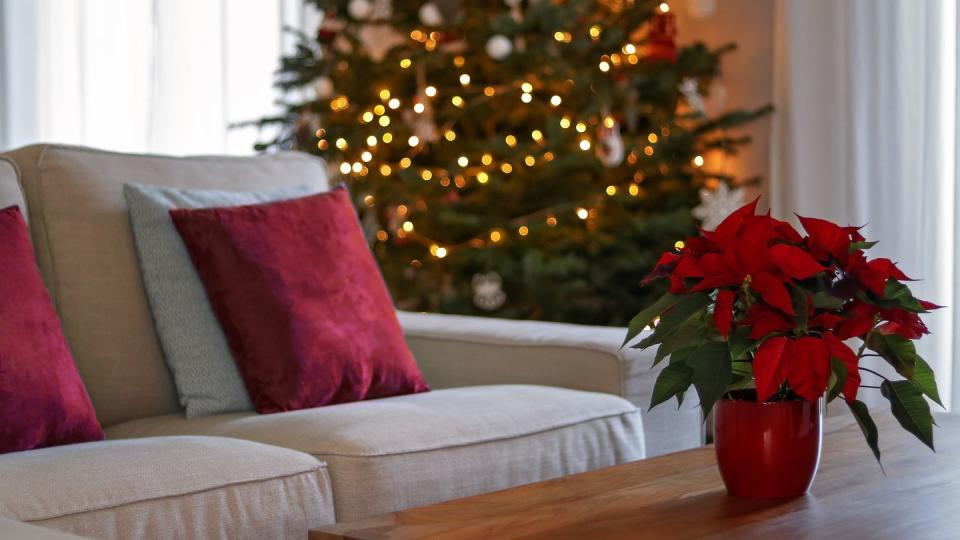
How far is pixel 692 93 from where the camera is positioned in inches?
167

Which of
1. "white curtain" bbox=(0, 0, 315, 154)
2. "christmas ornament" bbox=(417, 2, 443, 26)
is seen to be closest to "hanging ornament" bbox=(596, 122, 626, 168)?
"christmas ornament" bbox=(417, 2, 443, 26)

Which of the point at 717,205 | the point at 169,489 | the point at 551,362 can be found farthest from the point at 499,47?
the point at 169,489

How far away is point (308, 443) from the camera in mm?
1962

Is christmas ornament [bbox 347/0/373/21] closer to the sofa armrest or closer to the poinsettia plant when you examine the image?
the sofa armrest

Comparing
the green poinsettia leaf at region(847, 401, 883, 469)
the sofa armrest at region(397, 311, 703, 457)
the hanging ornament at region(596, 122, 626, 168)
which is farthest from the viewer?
the hanging ornament at region(596, 122, 626, 168)

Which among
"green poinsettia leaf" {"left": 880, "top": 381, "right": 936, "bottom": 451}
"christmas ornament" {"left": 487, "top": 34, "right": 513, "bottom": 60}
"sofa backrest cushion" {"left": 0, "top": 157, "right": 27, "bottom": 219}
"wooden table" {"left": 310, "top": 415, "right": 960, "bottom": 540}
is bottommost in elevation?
"wooden table" {"left": 310, "top": 415, "right": 960, "bottom": 540}

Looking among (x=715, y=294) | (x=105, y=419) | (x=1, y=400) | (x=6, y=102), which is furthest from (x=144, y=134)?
(x=715, y=294)

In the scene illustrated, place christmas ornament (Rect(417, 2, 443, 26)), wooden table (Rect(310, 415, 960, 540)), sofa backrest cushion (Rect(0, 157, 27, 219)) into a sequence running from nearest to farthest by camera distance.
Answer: wooden table (Rect(310, 415, 960, 540)) < sofa backrest cushion (Rect(0, 157, 27, 219)) < christmas ornament (Rect(417, 2, 443, 26))

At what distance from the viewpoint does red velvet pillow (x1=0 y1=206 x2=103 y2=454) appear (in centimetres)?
188

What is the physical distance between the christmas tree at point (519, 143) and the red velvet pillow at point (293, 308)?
5.08ft

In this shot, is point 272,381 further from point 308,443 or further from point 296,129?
point 296,129

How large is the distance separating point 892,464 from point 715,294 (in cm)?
40

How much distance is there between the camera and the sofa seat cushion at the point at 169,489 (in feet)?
5.24

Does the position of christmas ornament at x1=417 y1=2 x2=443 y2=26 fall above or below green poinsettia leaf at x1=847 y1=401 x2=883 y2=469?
above
